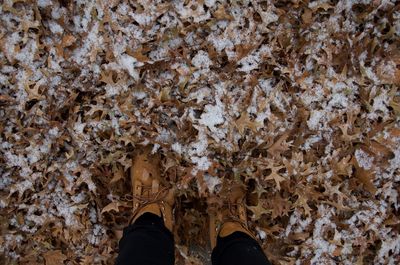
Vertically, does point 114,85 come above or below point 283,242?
above

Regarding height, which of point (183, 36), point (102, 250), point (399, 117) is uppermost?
point (183, 36)

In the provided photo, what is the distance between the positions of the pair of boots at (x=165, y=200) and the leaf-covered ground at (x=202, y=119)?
88 millimetres

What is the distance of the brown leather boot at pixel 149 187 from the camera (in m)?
2.77

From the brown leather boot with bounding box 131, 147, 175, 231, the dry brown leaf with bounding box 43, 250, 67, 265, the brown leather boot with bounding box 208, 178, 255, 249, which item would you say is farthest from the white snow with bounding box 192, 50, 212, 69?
the dry brown leaf with bounding box 43, 250, 67, 265

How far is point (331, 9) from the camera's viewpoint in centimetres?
291

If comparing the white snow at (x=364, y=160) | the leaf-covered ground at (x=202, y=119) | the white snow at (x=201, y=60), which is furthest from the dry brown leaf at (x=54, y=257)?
the white snow at (x=364, y=160)

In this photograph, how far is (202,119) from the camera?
9.46 ft

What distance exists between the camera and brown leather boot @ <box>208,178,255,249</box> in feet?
9.07

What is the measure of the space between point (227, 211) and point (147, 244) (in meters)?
0.73

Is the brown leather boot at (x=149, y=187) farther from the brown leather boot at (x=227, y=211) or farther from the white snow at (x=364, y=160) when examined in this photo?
the white snow at (x=364, y=160)

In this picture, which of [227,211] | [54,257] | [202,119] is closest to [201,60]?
[202,119]

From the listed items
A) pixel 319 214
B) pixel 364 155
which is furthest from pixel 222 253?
pixel 364 155

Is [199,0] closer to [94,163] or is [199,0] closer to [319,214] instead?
[94,163]

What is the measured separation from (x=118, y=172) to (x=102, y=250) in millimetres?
601
